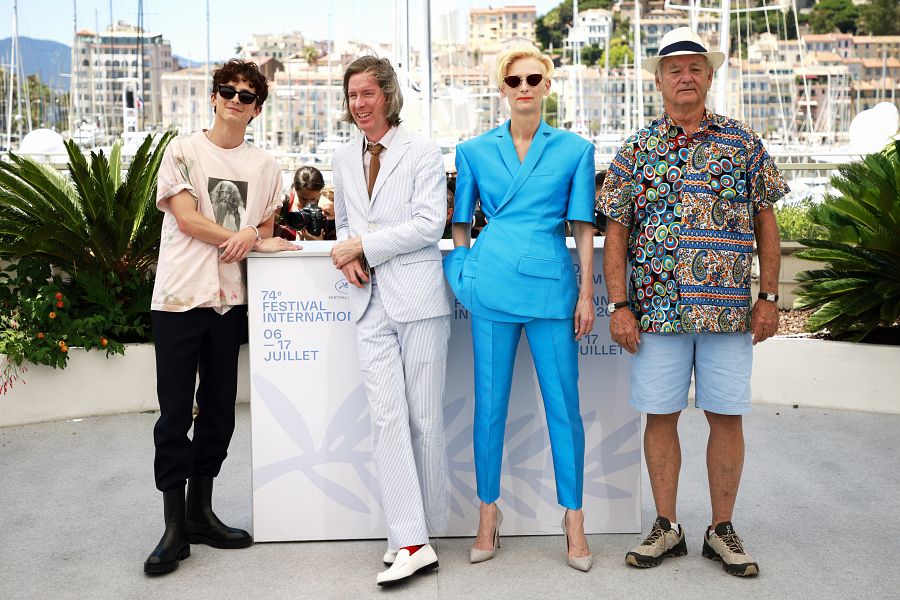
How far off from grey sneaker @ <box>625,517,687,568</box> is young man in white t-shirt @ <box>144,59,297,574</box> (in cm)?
187

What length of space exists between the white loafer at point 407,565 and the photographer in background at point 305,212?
10.2 feet

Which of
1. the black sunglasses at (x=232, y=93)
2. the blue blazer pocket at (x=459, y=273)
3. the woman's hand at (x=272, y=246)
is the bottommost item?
the blue blazer pocket at (x=459, y=273)

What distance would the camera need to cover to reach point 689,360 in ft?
14.1

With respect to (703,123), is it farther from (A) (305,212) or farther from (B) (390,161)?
(A) (305,212)

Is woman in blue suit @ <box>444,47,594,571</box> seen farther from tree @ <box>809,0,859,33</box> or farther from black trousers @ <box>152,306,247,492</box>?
tree @ <box>809,0,859,33</box>

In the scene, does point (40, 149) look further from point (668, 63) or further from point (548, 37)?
point (548, 37)

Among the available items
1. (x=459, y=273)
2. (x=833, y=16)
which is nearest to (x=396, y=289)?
(x=459, y=273)

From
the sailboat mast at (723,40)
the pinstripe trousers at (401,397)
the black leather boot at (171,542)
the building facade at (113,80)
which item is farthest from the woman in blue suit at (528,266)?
the building facade at (113,80)

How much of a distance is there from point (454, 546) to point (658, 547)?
0.90 meters

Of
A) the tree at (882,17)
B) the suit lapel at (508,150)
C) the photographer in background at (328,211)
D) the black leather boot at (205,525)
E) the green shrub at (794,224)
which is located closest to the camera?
the suit lapel at (508,150)

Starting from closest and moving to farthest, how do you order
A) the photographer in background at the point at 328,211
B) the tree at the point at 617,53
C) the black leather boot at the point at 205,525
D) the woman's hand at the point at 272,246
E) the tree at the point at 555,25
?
the woman's hand at the point at 272,246 < the black leather boot at the point at 205,525 < the photographer in background at the point at 328,211 < the tree at the point at 617,53 < the tree at the point at 555,25

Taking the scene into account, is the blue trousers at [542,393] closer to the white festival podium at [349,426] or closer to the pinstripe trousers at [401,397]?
the pinstripe trousers at [401,397]

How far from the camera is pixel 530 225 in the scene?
416cm

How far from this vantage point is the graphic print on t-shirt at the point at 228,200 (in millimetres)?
4375
